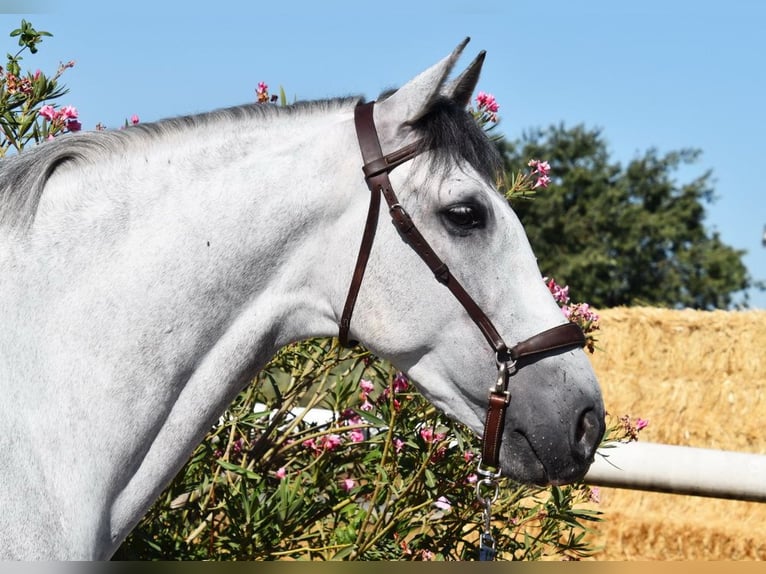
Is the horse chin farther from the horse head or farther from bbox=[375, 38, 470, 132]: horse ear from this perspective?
bbox=[375, 38, 470, 132]: horse ear

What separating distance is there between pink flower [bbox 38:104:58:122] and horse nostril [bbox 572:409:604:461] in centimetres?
266

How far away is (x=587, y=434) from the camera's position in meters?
2.55

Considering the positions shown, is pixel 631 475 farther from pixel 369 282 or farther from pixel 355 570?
pixel 355 570

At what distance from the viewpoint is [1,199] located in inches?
96.3

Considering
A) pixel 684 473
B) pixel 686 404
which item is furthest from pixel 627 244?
pixel 684 473

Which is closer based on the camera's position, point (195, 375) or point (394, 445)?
point (195, 375)

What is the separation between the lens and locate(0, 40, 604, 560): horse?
238 centimetres

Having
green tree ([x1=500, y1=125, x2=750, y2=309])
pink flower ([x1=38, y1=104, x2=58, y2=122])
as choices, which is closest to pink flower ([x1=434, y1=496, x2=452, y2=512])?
pink flower ([x1=38, y1=104, x2=58, y2=122])

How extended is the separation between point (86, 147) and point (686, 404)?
889 centimetres

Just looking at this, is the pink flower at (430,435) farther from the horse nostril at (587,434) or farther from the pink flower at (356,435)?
the horse nostril at (587,434)

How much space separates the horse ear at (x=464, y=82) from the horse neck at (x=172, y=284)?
1.02ft

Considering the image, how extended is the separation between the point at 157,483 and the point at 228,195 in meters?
0.80

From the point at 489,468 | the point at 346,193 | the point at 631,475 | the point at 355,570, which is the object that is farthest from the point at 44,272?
the point at 631,475

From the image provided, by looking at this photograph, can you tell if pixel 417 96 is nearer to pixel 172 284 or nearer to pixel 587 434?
pixel 172 284
